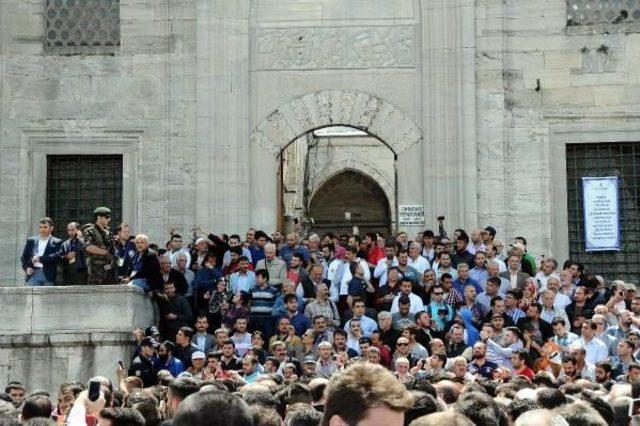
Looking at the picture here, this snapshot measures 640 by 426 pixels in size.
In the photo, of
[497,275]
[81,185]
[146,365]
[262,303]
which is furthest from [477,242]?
→ [81,185]

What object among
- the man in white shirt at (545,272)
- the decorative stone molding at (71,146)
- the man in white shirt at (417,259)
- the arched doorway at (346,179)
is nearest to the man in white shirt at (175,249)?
the decorative stone molding at (71,146)

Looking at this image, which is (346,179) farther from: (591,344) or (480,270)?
(591,344)

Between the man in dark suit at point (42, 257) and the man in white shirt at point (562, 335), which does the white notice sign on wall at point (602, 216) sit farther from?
the man in dark suit at point (42, 257)

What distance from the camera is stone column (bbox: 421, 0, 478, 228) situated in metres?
25.7

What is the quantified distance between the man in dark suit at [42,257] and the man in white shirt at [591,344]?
7.91 metres

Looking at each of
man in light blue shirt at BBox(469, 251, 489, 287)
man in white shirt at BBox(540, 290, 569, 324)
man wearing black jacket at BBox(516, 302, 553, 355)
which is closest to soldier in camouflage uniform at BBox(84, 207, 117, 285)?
man in light blue shirt at BBox(469, 251, 489, 287)

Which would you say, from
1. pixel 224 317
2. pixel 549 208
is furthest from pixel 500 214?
pixel 224 317

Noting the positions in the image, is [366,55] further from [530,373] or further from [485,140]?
[530,373]

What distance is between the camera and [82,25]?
26703 mm

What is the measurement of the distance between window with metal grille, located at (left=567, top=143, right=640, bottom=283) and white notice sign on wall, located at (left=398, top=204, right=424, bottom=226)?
2.76 metres

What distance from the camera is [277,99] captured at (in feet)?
86.5

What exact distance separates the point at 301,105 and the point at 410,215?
9.56 ft

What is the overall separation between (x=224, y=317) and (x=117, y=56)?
770 centimetres

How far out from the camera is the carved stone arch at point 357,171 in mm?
42000
